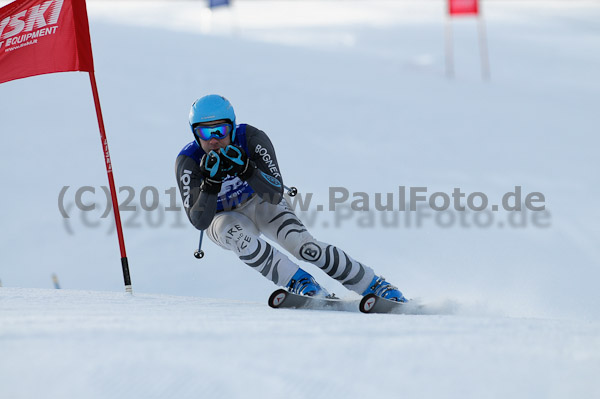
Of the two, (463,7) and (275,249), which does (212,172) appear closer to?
(275,249)

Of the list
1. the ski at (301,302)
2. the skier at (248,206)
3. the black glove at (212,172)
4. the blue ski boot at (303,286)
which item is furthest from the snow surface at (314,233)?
the black glove at (212,172)

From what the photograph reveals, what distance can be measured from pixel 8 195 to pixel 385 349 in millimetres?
7514

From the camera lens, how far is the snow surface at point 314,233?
2543 mm

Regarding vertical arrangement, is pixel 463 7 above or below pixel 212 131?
above

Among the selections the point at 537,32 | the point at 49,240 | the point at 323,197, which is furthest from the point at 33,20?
the point at 537,32

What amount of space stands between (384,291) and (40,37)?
327cm

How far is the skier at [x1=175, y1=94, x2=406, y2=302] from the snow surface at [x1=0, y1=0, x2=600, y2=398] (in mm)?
392

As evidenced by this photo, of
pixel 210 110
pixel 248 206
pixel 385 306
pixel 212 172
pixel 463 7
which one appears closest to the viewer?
pixel 385 306

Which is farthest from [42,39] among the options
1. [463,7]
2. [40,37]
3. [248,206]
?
[463,7]

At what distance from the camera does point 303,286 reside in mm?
4664

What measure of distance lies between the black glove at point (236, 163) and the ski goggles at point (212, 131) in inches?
8.3

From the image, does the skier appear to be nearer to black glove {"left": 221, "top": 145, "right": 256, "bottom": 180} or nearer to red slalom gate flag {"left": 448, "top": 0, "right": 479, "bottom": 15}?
black glove {"left": 221, "top": 145, "right": 256, "bottom": 180}

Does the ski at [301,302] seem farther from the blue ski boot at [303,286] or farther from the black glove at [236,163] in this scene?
the black glove at [236,163]

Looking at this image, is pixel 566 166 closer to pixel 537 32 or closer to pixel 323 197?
pixel 323 197
